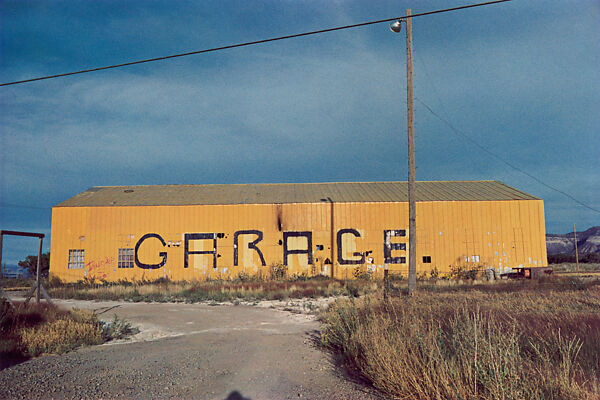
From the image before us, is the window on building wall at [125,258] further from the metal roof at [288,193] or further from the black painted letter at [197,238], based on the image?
the black painted letter at [197,238]

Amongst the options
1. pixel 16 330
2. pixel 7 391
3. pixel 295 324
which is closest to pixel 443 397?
pixel 7 391

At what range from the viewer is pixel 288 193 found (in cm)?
3177

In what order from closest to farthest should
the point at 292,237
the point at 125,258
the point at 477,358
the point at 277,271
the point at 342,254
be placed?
the point at 477,358 < the point at 277,271 < the point at 342,254 < the point at 292,237 < the point at 125,258

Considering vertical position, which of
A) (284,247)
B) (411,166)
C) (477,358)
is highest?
(411,166)

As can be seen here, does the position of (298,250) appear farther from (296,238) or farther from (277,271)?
(277,271)

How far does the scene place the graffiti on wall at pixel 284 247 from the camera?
2788cm

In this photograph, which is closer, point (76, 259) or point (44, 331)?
point (44, 331)

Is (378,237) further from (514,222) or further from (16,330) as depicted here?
(16,330)

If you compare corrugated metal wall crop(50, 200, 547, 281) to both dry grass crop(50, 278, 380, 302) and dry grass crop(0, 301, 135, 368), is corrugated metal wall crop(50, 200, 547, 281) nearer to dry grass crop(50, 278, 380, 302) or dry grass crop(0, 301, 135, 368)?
dry grass crop(50, 278, 380, 302)

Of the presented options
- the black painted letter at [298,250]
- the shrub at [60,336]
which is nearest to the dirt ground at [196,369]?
the shrub at [60,336]

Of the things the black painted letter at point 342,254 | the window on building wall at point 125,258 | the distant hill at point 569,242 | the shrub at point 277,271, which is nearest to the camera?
the shrub at point 277,271

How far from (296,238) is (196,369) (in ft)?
69.3

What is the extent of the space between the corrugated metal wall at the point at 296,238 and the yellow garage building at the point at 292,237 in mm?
65

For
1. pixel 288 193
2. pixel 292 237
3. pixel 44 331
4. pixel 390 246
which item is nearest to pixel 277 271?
pixel 292 237
